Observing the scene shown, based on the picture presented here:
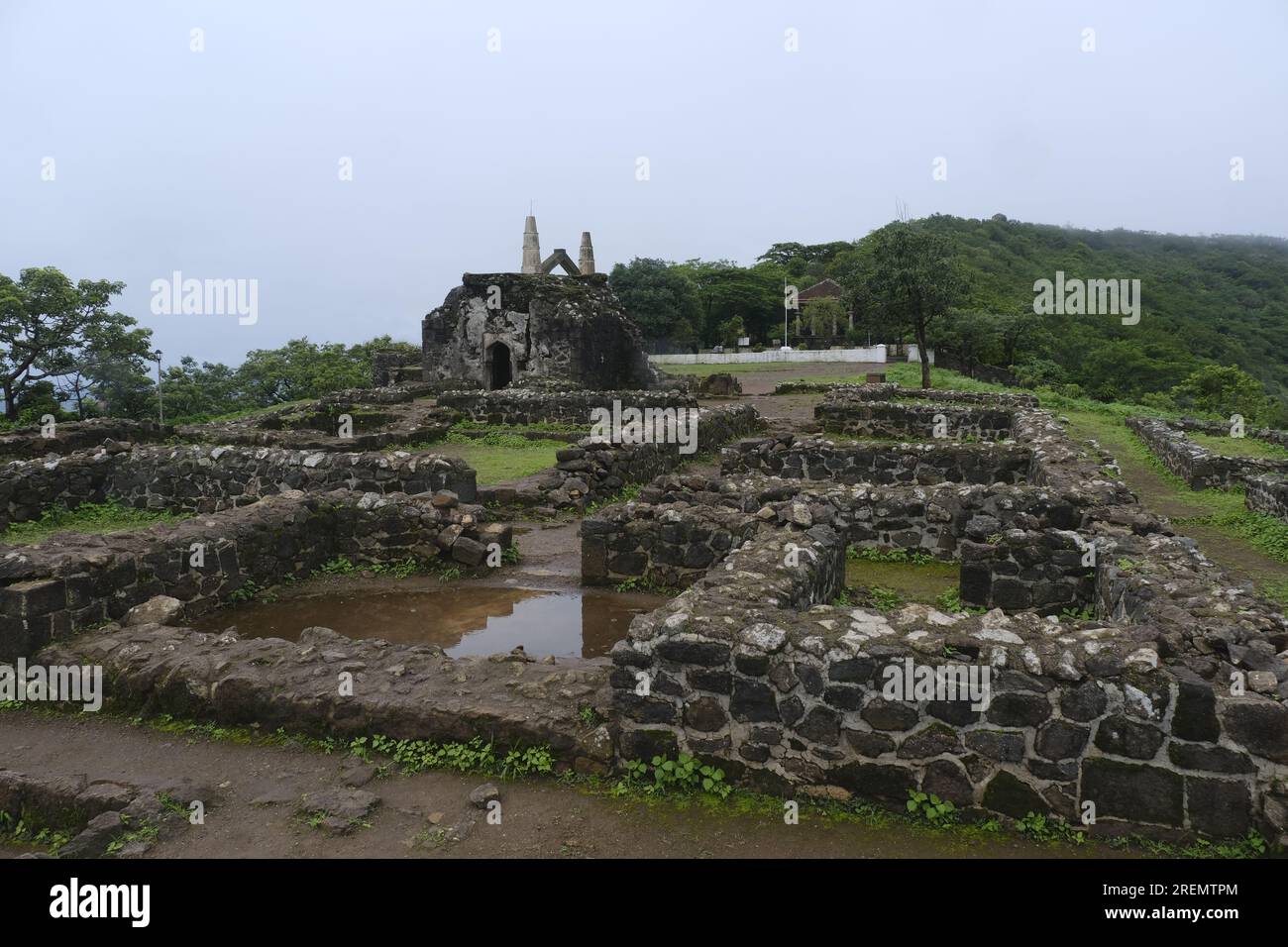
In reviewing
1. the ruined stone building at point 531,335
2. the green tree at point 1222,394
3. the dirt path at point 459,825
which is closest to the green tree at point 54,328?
the ruined stone building at point 531,335

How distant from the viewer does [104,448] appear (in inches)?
519

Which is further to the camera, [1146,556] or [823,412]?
[823,412]

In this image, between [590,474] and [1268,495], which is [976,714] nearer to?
[590,474]

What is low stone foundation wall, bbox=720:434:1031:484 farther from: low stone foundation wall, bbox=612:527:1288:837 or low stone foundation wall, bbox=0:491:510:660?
low stone foundation wall, bbox=612:527:1288:837

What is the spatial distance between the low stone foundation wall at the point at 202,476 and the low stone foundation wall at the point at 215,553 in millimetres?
1647

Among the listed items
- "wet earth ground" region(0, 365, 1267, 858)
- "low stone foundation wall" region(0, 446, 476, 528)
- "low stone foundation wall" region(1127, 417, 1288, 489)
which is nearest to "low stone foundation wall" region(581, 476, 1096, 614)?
"wet earth ground" region(0, 365, 1267, 858)

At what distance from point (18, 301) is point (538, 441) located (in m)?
21.7

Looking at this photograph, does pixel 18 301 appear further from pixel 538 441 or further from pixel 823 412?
pixel 823 412

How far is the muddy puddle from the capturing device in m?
7.34

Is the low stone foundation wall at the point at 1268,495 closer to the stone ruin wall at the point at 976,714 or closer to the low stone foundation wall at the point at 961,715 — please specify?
the stone ruin wall at the point at 976,714

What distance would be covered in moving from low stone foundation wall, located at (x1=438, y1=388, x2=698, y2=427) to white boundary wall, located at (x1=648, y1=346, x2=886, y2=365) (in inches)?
868

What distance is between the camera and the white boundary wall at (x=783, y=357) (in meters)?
48.9
